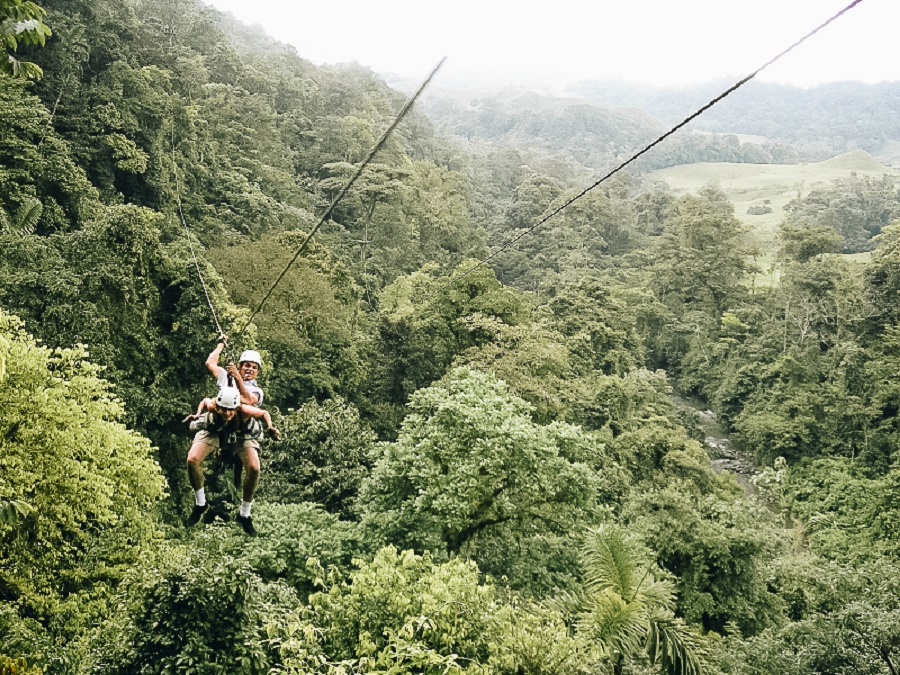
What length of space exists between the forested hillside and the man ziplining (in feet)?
4.68

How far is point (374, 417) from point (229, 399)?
15.6 metres

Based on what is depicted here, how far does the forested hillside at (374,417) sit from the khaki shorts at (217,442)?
4.70 feet

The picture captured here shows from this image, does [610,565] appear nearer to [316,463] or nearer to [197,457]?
[197,457]

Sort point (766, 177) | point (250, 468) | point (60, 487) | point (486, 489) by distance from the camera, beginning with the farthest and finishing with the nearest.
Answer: point (766, 177) → point (486, 489) → point (60, 487) → point (250, 468)

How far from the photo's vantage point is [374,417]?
20188mm

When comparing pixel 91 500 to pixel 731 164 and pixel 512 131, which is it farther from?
pixel 512 131

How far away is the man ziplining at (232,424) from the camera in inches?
191

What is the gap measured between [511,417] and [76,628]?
26.7 feet

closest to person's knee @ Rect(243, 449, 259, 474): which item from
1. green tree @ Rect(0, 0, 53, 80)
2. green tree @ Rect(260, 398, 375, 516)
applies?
green tree @ Rect(0, 0, 53, 80)

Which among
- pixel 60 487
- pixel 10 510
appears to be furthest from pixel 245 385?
pixel 60 487

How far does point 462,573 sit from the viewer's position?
923cm

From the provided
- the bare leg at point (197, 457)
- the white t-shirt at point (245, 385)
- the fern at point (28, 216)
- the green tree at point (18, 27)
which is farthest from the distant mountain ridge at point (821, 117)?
the green tree at point (18, 27)

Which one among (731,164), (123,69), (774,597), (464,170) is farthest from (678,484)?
(731,164)

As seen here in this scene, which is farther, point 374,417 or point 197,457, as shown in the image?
point 374,417
